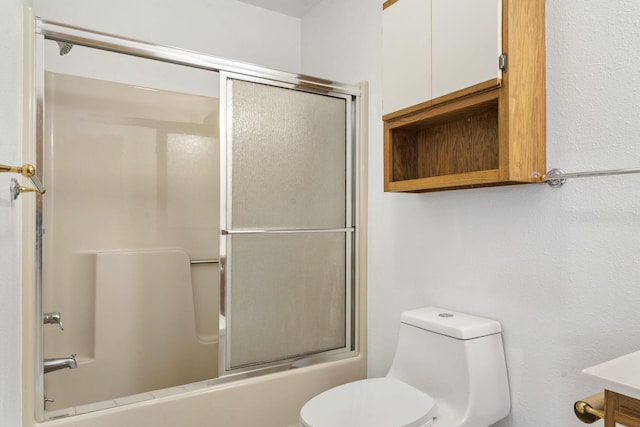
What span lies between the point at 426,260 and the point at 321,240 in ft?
1.76

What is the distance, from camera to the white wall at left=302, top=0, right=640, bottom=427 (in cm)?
123

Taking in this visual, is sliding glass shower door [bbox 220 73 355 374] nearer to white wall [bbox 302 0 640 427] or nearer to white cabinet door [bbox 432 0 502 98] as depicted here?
white wall [bbox 302 0 640 427]

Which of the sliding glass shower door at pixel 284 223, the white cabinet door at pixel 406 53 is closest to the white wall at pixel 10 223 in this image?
the sliding glass shower door at pixel 284 223

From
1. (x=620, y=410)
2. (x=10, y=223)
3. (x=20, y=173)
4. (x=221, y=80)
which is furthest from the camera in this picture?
(x=221, y=80)

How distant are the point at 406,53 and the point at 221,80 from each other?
0.78 meters

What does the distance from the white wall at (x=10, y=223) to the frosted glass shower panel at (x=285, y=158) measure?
30.0 inches

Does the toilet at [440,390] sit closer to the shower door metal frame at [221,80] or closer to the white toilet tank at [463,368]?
the white toilet tank at [463,368]

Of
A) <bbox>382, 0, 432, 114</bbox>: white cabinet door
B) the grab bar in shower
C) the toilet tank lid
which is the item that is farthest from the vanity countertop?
the grab bar in shower

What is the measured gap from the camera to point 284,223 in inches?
79.1

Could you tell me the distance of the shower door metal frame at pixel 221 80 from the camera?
1502 millimetres

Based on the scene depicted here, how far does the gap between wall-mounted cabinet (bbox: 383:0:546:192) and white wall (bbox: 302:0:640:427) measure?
88 millimetres

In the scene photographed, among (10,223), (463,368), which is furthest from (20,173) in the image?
(463,368)

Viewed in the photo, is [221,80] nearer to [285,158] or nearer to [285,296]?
[285,158]

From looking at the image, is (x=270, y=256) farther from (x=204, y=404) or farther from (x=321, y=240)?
(x=204, y=404)
